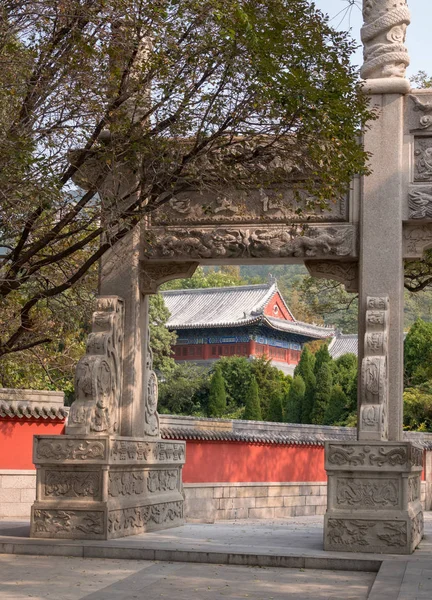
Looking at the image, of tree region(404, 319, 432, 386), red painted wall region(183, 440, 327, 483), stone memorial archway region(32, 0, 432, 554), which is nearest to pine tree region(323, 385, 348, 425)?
tree region(404, 319, 432, 386)

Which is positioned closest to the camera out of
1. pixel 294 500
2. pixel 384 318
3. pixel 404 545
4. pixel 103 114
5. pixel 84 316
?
pixel 103 114

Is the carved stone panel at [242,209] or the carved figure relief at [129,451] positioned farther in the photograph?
the carved stone panel at [242,209]

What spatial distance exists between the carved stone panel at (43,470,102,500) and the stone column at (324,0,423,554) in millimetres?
2123

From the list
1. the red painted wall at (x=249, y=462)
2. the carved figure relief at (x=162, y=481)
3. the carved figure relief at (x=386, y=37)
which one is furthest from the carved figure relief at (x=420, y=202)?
the red painted wall at (x=249, y=462)

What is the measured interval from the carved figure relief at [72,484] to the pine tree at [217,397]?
1985 centimetres

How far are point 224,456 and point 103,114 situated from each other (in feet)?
32.5

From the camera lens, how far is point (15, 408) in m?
12.8

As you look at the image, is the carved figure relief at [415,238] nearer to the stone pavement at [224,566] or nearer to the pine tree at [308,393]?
the stone pavement at [224,566]

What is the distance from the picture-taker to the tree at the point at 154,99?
7141 mm

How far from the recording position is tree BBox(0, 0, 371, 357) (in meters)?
7.14

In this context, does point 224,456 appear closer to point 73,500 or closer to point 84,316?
point 84,316

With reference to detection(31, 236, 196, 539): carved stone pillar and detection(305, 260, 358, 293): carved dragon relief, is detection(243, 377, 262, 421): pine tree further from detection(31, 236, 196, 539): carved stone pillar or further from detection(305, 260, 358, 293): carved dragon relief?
detection(305, 260, 358, 293): carved dragon relief

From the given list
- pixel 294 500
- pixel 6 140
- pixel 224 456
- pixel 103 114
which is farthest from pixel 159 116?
pixel 294 500

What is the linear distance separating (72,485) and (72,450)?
335 mm
